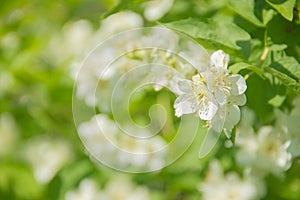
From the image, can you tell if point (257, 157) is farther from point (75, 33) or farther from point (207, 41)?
point (75, 33)

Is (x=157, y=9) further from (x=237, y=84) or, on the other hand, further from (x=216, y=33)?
(x=237, y=84)

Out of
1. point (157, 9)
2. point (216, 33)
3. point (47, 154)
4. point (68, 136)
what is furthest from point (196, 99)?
point (47, 154)

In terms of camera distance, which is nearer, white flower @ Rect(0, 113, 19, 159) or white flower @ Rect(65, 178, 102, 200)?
white flower @ Rect(65, 178, 102, 200)

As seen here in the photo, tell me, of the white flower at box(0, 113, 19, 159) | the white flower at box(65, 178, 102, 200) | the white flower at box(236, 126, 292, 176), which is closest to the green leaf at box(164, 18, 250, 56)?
the white flower at box(236, 126, 292, 176)

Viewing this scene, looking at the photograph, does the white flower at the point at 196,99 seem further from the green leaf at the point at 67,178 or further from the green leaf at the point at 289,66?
the green leaf at the point at 67,178

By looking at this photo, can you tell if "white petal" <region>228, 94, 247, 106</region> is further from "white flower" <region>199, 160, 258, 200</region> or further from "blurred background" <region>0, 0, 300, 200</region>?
"white flower" <region>199, 160, 258, 200</region>

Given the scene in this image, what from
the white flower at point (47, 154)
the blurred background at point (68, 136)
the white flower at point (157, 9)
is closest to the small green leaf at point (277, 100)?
the blurred background at point (68, 136)

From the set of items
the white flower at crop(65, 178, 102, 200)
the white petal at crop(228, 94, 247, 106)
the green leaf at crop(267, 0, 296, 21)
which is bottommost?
the white flower at crop(65, 178, 102, 200)
